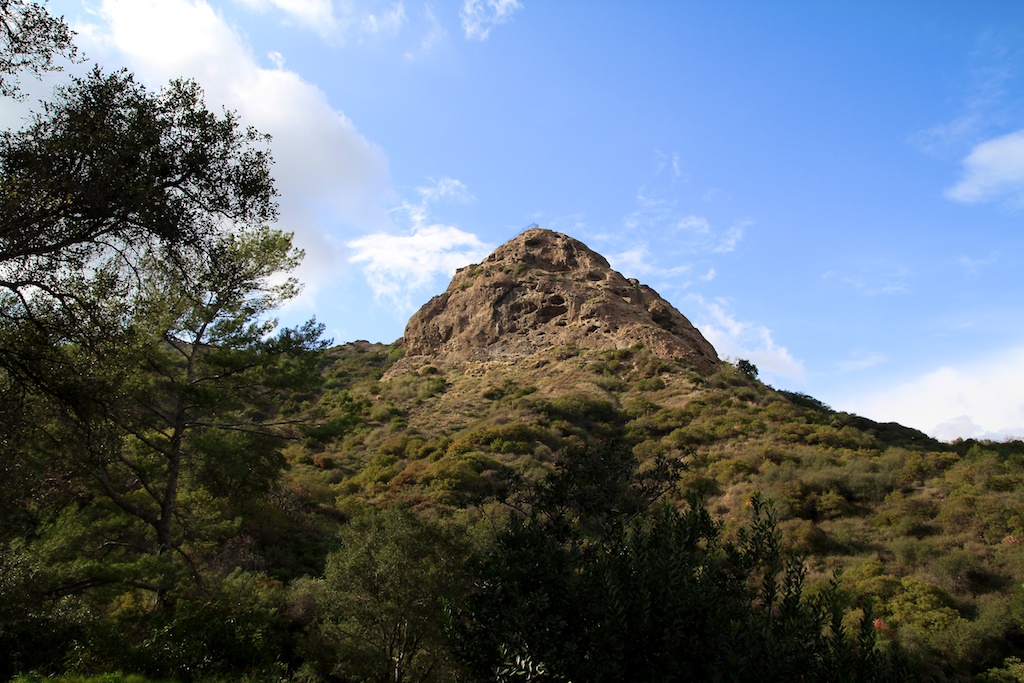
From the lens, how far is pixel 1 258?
6926 mm

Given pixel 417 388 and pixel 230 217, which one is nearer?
pixel 230 217

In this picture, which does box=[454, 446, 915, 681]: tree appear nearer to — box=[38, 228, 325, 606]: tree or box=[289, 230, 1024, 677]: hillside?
box=[289, 230, 1024, 677]: hillside

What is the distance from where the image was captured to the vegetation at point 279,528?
7293mm

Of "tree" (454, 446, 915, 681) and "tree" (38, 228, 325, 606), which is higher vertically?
"tree" (38, 228, 325, 606)

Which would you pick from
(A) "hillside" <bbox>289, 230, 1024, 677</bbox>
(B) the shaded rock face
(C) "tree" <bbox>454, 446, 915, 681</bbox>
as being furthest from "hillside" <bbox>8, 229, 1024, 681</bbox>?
(B) the shaded rock face

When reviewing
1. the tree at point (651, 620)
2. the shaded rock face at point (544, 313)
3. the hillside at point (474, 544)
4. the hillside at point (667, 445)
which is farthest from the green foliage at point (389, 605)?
the shaded rock face at point (544, 313)

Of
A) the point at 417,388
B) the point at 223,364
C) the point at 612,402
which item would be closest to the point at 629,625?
the point at 223,364

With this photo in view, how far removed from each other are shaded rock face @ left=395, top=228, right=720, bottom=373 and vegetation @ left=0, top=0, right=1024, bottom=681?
2304 centimetres

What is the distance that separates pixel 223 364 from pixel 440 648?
7.80 meters

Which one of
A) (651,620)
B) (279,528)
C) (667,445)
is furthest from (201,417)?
(667,445)

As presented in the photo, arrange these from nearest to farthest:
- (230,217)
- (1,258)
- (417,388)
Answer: (1,258) < (230,217) < (417,388)

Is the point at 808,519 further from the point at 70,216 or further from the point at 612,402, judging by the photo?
the point at 70,216

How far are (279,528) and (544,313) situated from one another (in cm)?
3432

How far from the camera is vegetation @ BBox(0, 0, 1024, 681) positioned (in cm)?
729
